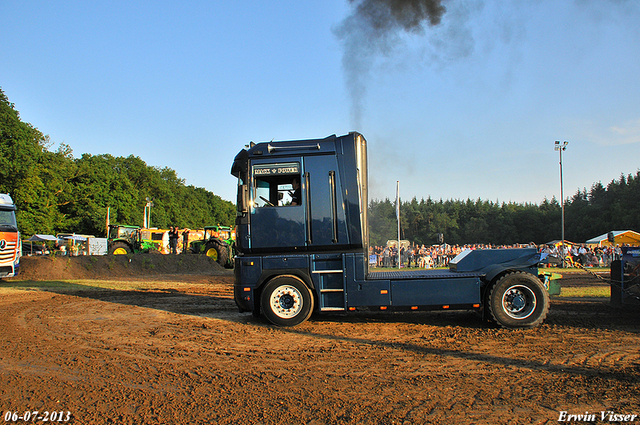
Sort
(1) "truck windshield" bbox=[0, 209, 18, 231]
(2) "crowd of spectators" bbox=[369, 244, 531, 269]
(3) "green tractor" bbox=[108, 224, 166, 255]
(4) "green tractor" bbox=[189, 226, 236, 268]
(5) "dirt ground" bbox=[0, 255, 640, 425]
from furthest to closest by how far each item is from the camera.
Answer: (3) "green tractor" bbox=[108, 224, 166, 255] < (2) "crowd of spectators" bbox=[369, 244, 531, 269] < (4) "green tractor" bbox=[189, 226, 236, 268] < (1) "truck windshield" bbox=[0, 209, 18, 231] < (5) "dirt ground" bbox=[0, 255, 640, 425]

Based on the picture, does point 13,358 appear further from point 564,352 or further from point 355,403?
point 564,352

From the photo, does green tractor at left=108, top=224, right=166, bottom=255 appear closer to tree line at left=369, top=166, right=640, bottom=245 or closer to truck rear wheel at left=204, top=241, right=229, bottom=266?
truck rear wheel at left=204, top=241, right=229, bottom=266

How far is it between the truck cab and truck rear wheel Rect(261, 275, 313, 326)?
14063 mm

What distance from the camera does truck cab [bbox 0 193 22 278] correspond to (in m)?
16.6

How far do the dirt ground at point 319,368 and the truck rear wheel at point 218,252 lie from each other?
1709cm

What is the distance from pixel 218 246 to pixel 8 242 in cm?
1195

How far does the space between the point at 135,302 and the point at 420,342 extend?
8.27 meters

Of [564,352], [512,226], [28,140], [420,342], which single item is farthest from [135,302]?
[512,226]

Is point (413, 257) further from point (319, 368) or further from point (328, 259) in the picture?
point (319, 368)

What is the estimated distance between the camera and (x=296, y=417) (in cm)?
385

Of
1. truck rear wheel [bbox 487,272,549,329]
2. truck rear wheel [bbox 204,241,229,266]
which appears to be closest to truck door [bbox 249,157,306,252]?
truck rear wheel [bbox 487,272,549,329]

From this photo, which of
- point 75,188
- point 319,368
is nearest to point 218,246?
point 319,368

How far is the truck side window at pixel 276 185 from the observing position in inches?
319

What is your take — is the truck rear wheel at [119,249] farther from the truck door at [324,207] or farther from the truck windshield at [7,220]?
the truck door at [324,207]
